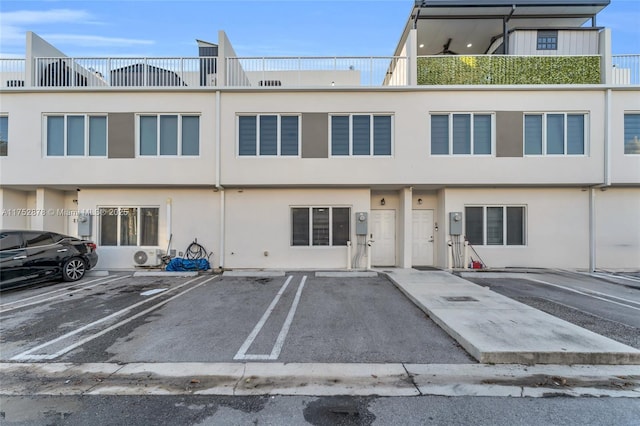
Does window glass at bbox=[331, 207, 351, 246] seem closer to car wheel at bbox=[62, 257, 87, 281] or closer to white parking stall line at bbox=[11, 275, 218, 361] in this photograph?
white parking stall line at bbox=[11, 275, 218, 361]

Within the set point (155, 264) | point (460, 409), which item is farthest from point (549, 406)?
point (155, 264)

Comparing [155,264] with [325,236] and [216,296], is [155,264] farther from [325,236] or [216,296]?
[325,236]

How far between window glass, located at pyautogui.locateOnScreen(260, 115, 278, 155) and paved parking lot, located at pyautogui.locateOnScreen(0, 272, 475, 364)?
4.35 metres

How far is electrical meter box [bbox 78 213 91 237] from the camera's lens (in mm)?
9227

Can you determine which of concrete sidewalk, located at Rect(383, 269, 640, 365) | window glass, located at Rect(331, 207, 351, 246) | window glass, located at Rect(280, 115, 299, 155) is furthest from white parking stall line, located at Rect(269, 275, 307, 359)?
window glass, located at Rect(280, 115, 299, 155)

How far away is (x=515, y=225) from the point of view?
947 cm

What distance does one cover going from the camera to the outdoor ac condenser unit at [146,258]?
358 inches

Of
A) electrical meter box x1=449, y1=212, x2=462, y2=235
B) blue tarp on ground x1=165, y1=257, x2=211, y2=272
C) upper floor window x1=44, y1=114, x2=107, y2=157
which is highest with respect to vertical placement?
upper floor window x1=44, y1=114, x2=107, y2=157

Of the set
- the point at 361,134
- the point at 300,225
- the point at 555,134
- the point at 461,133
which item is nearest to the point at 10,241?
the point at 300,225

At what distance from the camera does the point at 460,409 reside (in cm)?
268

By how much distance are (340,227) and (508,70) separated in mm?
7632

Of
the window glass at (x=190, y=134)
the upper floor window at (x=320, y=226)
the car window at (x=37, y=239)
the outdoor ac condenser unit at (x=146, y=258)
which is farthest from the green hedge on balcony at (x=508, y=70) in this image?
the car window at (x=37, y=239)

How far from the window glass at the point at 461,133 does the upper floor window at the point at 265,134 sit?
5088 millimetres

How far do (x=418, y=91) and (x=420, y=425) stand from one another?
29.4 feet
